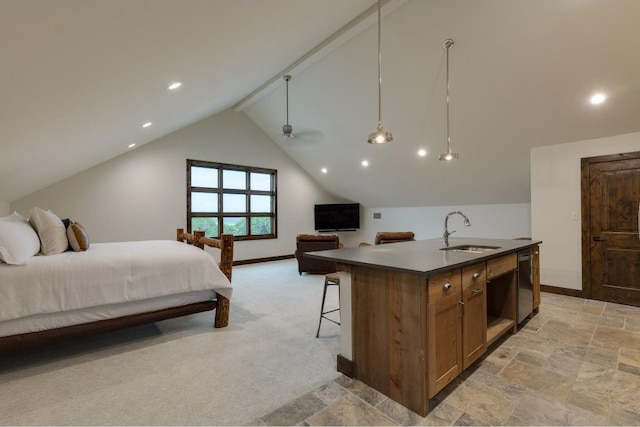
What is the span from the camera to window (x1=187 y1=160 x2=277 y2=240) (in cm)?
652

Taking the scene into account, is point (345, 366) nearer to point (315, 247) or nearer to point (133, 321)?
point (133, 321)

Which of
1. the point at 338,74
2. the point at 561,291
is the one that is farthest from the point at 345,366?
the point at 338,74

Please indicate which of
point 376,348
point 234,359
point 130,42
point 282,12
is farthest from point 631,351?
point 130,42

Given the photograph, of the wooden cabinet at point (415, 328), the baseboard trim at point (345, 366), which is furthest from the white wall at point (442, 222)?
the baseboard trim at point (345, 366)

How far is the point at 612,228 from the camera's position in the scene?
12.8 feet

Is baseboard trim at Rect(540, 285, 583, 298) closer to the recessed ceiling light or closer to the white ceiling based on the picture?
the white ceiling

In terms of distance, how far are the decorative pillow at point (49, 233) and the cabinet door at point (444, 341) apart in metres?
3.41

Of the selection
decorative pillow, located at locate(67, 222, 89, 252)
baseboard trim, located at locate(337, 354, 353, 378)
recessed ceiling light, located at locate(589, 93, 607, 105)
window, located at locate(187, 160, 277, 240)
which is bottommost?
baseboard trim, located at locate(337, 354, 353, 378)

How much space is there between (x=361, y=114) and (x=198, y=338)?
4345mm

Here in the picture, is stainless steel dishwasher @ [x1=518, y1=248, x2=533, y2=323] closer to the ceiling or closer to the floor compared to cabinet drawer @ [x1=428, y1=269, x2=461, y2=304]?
closer to the floor

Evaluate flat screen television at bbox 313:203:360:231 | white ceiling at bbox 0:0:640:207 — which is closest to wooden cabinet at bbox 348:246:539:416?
white ceiling at bbox 0:0:640:207

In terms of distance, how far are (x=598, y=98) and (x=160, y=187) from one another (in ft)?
23.4

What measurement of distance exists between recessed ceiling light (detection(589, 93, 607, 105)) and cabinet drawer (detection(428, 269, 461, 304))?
3277mm

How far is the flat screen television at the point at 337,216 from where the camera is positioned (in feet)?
27.8
